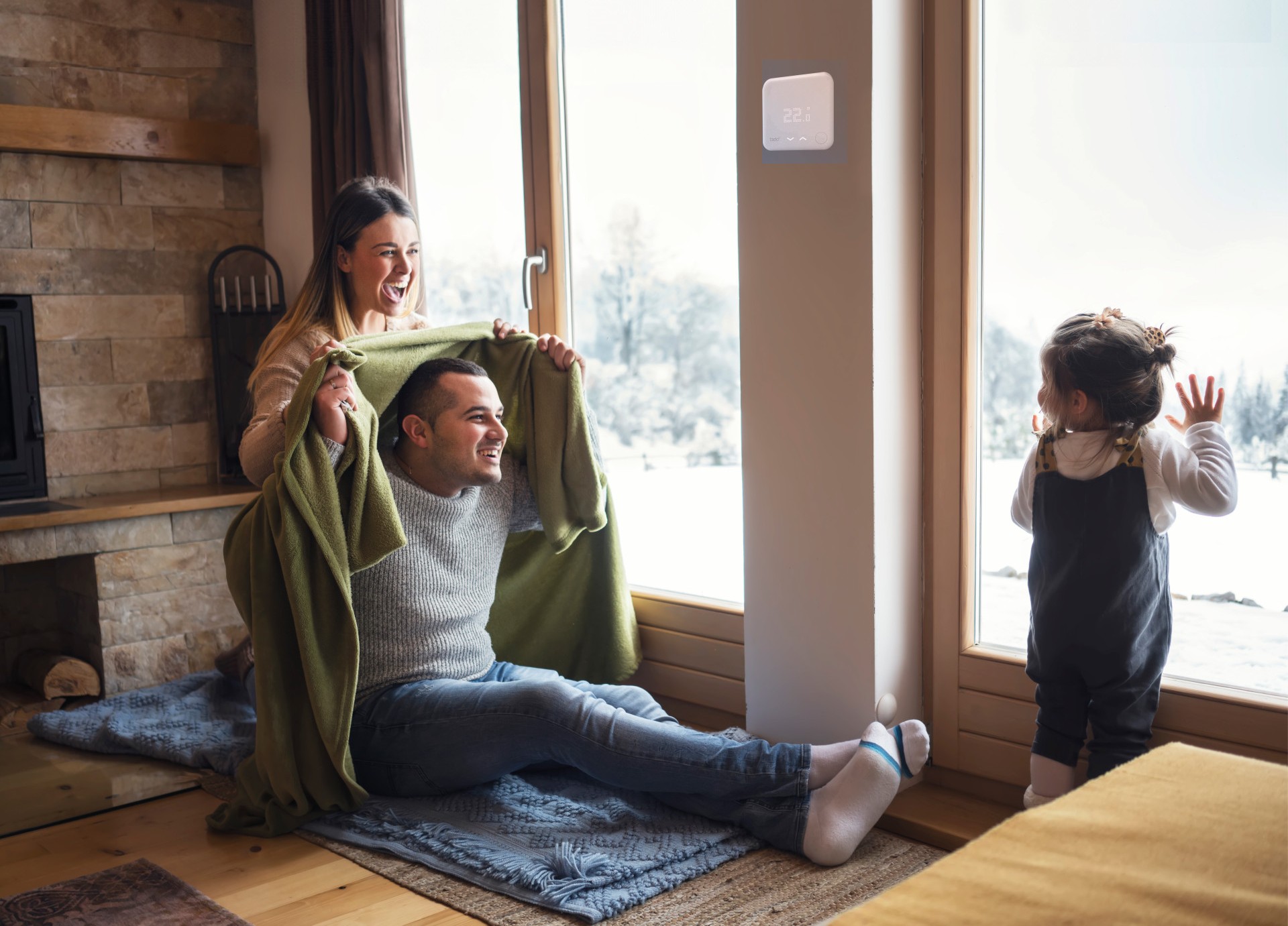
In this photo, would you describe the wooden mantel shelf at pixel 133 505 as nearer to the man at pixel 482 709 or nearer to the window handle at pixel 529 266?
the window handle at pixel 529 266

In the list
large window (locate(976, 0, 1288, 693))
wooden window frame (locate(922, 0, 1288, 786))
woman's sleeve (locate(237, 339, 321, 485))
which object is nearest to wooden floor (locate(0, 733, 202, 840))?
woman's sleeve (locate(237, 339, 321, 485))

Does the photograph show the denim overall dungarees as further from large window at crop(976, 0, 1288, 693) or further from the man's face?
the man's face

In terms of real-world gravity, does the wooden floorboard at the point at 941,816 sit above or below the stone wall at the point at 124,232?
below

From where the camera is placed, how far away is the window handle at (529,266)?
3.07 metres

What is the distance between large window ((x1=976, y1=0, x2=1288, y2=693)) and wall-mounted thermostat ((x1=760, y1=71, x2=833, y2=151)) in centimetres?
30

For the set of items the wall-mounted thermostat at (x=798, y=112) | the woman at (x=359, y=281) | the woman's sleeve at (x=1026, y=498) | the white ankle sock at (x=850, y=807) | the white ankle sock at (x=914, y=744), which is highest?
the wall-mounted thermostat at (x=798, y=112)

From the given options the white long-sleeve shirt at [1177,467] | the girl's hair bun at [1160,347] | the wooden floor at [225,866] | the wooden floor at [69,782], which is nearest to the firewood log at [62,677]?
the wooden floor at [69,782]

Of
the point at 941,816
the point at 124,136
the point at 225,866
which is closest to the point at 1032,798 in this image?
the point at 941,816

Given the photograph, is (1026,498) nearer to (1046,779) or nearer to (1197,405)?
(1197,405)

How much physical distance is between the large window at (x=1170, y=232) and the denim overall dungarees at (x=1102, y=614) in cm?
13

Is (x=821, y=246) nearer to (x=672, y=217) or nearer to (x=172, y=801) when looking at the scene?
(x=672, y=217)

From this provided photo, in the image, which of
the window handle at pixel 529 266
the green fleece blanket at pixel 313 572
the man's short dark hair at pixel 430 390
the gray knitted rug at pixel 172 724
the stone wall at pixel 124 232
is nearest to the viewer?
the green fleece blanket at pixel 313 572

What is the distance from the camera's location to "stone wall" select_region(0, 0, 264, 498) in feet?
11.5

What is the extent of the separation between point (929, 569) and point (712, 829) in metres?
0.68
